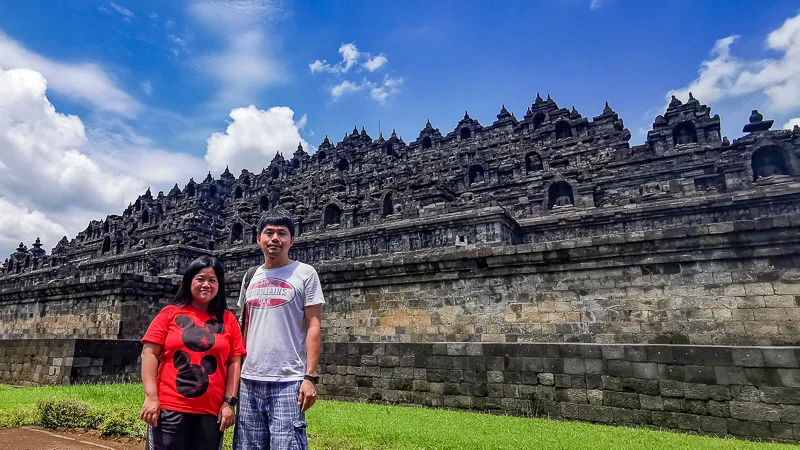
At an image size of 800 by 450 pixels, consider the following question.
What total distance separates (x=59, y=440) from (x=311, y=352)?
4.71m

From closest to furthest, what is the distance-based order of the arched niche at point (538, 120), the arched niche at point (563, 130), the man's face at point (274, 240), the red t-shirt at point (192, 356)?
the red t-shirt at point (192, 356) < the man's face at point (274, 240) < the arched niche at point (563, 130) < the arched niche at point (538, 120)

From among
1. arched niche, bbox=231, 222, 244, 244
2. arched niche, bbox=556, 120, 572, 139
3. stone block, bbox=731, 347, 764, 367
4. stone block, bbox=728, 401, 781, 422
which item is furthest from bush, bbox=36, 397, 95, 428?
arched niche, bbox=556, 120, 572, 139

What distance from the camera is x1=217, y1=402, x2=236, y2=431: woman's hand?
9.81 ft

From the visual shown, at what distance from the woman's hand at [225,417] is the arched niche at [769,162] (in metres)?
21.1

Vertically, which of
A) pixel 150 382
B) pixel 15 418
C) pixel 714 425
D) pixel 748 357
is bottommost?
pixel 714 425

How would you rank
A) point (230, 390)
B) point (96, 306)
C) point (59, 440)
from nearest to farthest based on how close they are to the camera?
point (230, 390) → point (59, 440) → point (96, 306)

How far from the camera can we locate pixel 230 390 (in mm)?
3117

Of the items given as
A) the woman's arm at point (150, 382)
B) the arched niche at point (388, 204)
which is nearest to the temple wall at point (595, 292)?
the woman's arm at point (150, 382)

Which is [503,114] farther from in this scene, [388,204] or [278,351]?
[278,351]

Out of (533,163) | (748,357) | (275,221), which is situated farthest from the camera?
(533,163)

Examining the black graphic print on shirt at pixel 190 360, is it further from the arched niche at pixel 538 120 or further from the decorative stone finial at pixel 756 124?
the arched niche at pixel 538 120

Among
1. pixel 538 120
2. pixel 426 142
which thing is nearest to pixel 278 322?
pixel 538 120

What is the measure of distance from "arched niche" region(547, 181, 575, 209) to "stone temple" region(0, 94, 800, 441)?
0.30 feet

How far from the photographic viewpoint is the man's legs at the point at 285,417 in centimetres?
298
